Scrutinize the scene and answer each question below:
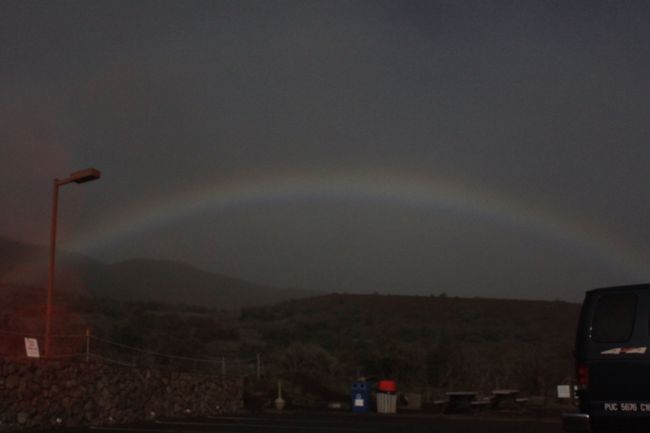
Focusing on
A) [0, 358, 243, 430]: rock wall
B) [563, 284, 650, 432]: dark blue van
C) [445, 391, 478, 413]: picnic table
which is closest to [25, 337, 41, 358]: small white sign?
[0, 358, 243, 430]: rock wall

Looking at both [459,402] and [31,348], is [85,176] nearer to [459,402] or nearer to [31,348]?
[31,348]

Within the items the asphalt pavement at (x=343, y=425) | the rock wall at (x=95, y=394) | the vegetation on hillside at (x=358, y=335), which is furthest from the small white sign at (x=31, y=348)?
the vegetation on hillside at (x=358, y=335)

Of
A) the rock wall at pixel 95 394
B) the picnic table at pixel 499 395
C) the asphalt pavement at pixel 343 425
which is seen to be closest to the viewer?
the rock wall at pixel 95 394

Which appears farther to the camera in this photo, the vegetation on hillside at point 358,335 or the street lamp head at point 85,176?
the vegetation on hillside at point 358,335

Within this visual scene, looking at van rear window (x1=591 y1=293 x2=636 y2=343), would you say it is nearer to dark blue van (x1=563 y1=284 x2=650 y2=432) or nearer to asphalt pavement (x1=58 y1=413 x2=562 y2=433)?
dark blue van (x1=563 y1=284 x2=650 y2=432)

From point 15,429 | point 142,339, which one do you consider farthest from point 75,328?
point 15,429

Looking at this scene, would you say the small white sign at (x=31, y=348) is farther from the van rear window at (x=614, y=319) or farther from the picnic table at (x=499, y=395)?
the van rear window at (x=614, y=319)

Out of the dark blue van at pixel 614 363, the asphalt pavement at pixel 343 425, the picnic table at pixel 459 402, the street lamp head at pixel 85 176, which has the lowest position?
the asphalt pavement at pixel 343 425
